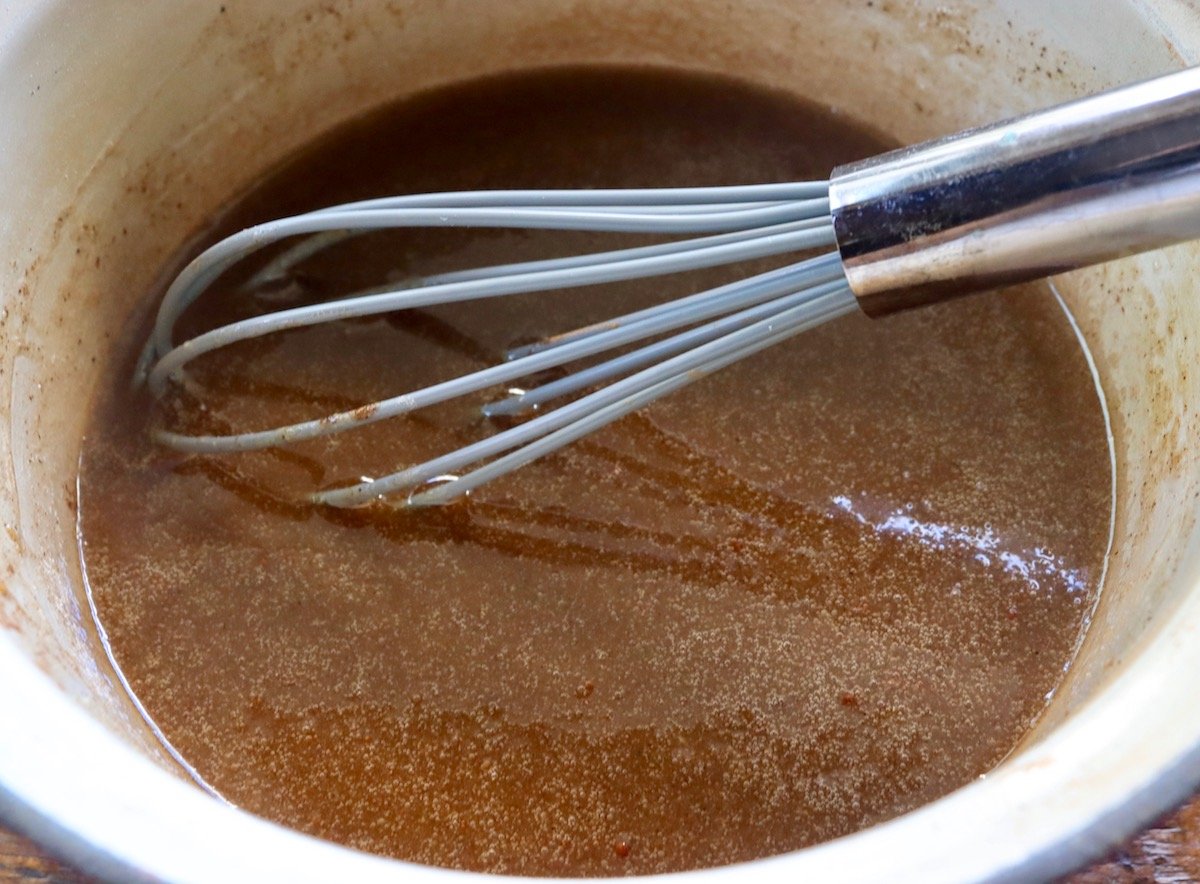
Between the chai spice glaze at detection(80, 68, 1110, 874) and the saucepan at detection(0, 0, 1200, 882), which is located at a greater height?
the saucepan at detection(0, 0, 1200, 882)

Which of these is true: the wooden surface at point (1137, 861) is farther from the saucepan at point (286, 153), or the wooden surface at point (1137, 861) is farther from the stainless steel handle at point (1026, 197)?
the stainless steel handle at point (1026, 197)

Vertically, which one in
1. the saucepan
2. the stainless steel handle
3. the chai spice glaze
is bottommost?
the chai spice glaze

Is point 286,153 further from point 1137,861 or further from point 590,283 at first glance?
point 1137,861

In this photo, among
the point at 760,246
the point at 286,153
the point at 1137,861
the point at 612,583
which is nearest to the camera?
the point at 1137,861

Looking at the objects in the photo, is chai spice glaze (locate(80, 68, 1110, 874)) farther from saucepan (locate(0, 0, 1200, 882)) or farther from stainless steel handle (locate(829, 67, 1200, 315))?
stainless steel handle (locate(829, 67, 1200, 315))

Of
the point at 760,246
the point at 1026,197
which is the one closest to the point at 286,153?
the point at 760,246

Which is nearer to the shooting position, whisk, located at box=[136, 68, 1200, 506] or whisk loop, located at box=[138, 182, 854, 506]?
whisk, located at box=[136, 68, 1200, 506]

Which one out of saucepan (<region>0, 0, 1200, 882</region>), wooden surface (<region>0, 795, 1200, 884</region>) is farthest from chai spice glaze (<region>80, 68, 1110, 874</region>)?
wooden surface (<region>0, 795, 1200, 884</region>)

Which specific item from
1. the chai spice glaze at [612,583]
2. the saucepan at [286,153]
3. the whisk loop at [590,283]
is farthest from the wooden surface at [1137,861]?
the whisk loop at [590,283]
